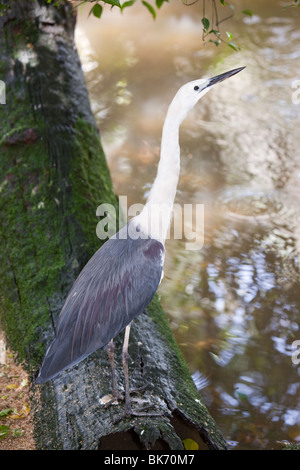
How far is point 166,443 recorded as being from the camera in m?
2.25

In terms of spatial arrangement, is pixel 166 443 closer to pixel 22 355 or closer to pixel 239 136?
pixel 22 355

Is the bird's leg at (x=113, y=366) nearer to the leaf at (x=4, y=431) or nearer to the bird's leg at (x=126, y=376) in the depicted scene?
the bird's leg at (x=126, y=376)

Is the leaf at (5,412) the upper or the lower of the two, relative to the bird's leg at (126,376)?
lower

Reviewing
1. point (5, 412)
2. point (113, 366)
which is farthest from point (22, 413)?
point (113, 366)

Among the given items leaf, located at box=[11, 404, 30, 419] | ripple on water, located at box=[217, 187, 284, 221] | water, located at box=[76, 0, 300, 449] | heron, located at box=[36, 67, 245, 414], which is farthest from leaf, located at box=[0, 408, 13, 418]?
ripple on water, located at box=[217, 187, 284, 221]

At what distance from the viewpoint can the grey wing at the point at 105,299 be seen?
2545mm

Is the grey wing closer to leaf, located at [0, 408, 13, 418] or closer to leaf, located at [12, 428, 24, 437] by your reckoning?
leaf, located at [12, 428, 24, 437]

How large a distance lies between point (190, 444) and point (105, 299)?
2.61 ft

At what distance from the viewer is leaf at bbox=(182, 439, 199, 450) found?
7.61 ft

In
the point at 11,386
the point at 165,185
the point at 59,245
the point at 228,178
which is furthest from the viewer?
the point at 228,178

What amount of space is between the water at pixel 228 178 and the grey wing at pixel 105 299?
57.3 inches

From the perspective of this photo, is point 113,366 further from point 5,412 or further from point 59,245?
point 59,245

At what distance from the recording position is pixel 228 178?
603 centimetres

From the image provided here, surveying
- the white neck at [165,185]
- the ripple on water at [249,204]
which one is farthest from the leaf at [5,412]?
the ripple on water at [249,204]
